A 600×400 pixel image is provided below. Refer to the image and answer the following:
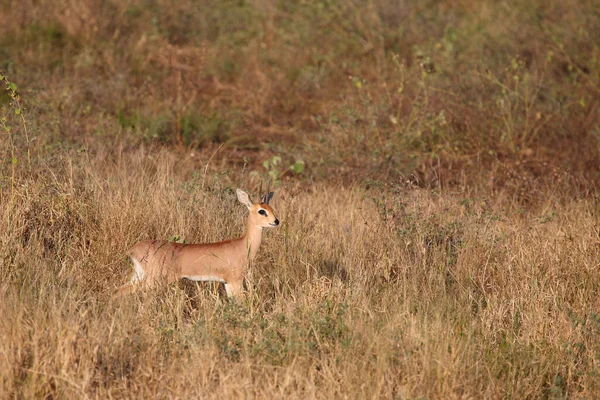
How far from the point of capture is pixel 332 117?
359 inches

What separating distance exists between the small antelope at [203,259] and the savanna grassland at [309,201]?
0.16 metres

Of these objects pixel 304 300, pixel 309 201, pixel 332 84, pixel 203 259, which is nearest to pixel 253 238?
pixel 203 259

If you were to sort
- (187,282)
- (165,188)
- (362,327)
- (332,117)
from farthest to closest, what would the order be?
(332,117) < (165,188) < (187,282) < (362,327)

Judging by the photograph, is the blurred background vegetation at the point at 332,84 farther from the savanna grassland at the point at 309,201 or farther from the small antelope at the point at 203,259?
the small antelope at the point at 203,259

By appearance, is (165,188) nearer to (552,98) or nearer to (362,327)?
(362,327)

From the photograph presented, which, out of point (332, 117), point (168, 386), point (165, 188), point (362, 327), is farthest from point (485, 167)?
point (168, 386)

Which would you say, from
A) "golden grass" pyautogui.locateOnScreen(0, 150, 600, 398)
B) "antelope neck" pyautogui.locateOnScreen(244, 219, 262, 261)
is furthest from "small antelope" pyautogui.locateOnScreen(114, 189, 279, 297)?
"golden grass" pyautogui.locateOnScreen(0, 150, 600, 398)

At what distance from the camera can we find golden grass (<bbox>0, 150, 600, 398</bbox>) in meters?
4.79

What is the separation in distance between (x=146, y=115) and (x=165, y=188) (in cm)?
326

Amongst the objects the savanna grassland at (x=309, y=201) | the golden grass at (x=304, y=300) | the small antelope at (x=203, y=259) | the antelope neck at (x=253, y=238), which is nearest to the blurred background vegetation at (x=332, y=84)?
the savanna grassland at (x=309, y=201)

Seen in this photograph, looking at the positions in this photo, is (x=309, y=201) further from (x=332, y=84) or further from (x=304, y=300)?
(x=332, y=84)

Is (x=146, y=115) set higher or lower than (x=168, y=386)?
lower

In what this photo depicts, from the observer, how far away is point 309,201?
7.84 meters

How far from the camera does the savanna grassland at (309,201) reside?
16.2 feet
